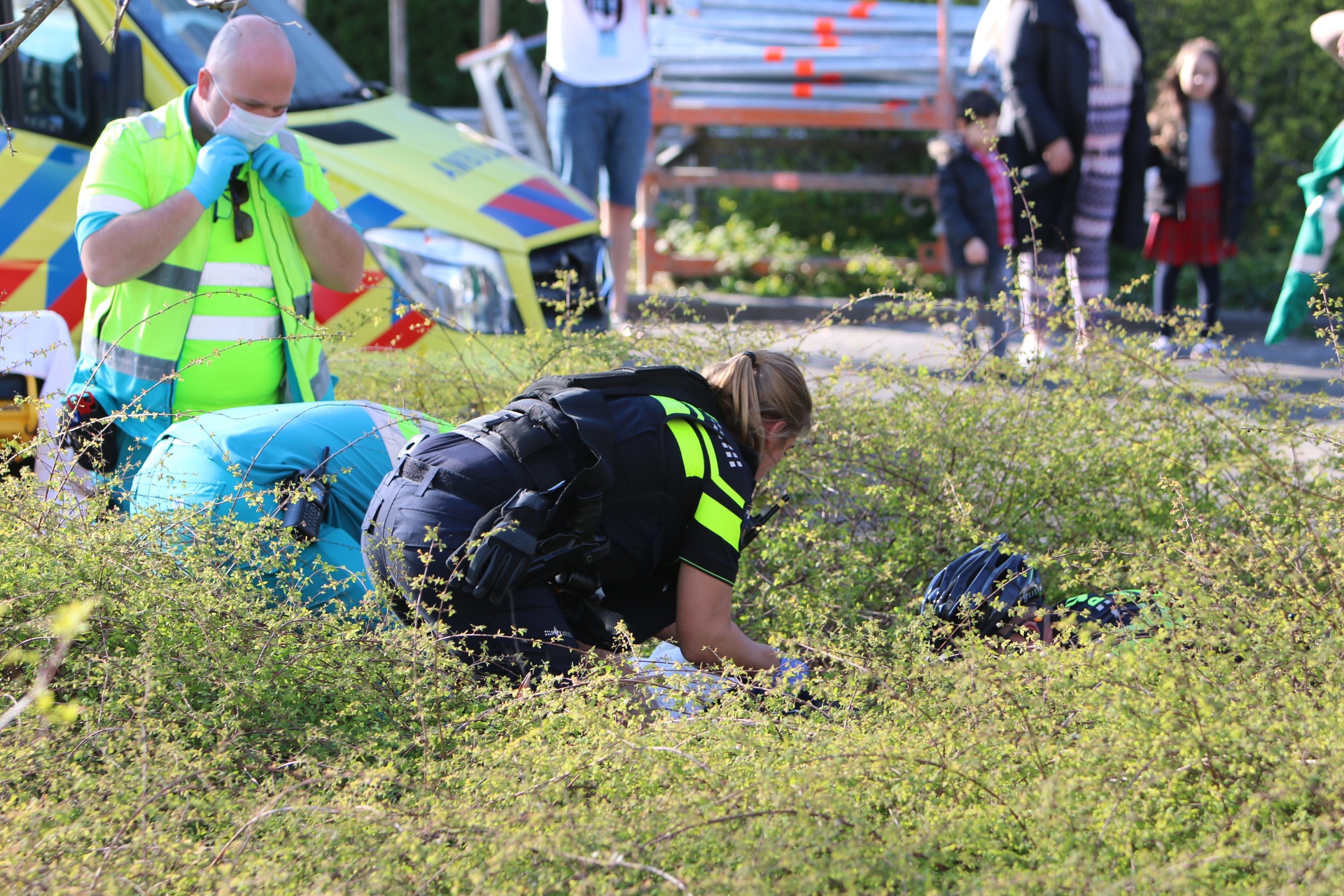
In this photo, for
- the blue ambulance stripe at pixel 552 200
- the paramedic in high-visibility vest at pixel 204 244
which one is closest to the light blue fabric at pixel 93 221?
the paramedic in high-visibility vest at pixel 204 244

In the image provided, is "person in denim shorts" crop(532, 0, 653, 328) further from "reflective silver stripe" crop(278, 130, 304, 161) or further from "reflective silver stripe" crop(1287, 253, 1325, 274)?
"reflective silver stripe" crop(1287, 253, 1325, 274)

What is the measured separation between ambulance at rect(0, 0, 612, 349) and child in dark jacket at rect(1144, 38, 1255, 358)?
389 centimetres

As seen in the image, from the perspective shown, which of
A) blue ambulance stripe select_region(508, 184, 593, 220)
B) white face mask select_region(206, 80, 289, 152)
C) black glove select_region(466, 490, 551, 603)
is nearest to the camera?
black glove select_region(466, 490, 551, 603)

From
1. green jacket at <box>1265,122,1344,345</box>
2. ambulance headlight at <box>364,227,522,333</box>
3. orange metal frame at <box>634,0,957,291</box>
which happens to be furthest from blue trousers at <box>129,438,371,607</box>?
orange metal frame at <box>634,0,957,291</box>

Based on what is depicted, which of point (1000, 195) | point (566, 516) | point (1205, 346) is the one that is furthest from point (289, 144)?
point (1000, 195)

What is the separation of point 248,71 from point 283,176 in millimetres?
281

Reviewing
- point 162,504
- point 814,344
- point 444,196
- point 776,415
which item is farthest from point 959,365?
point 814,344

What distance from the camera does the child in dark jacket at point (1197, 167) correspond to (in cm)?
728

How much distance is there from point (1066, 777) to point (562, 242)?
11.7ft

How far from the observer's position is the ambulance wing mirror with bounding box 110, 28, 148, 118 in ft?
15.3

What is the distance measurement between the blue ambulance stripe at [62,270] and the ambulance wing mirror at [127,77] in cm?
52

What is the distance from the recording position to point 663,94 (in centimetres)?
908

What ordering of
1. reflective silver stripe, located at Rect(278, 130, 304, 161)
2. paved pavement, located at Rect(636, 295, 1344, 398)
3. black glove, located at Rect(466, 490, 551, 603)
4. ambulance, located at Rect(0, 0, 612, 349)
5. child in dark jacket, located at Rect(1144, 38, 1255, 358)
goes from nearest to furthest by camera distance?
black glove, located at Rect(466, 490, 551, 603), reflective silver stripe, located at Rect(278, 130, 304, 161), ambulance, located at Rect(0, 0, 612, 349), paved pavement, located at Rect(636, 295, 1344, 398), child in dark jacket, located at Rect(1144, 38, 1255, 358)

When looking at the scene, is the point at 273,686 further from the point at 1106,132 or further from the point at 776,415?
the point at 1106,132
